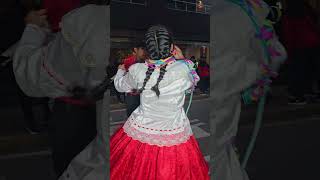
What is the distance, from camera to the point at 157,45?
1.15 meters

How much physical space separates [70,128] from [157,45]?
322 mm

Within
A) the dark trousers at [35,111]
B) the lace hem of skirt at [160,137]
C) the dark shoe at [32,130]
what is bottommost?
the dark shoe at [32,130]

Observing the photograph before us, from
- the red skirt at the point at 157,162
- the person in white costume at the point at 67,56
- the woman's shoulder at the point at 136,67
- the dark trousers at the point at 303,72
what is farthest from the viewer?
the dark trousers at the point at 303,72

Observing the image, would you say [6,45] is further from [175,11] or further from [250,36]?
[250,36]

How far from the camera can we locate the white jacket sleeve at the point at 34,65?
106 cm

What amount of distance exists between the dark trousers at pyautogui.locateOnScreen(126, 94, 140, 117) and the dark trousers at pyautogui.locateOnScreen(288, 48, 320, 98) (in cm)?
Answer: 72

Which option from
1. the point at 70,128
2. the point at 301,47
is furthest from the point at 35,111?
the point at 301,47

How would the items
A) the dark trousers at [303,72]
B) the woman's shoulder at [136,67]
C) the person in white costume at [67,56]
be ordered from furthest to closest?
1. the dark trousers at [303,72]
2. the woman's shoulder at [136,67]
3. the person in white costume at [67,56]

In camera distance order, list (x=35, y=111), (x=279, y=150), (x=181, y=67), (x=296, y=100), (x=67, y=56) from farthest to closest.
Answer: (x=279, y=150) < (x=296, y=100) < (x=35, y=111) < (x=181, y=67) < (x=67, y=56)

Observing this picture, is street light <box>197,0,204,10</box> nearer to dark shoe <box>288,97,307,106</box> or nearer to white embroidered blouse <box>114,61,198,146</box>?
white embroidered blouse <box>114,61,198,146</box>

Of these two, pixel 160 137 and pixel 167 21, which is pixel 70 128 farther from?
pixel 167 21

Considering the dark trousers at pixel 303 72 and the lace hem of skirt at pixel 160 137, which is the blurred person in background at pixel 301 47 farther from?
the lace hem of skirt at pixel 160 137

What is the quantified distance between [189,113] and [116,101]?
21cm

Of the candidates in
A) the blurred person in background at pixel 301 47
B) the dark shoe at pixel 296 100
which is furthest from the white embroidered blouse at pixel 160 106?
the dark shoe at pixel 296 100
